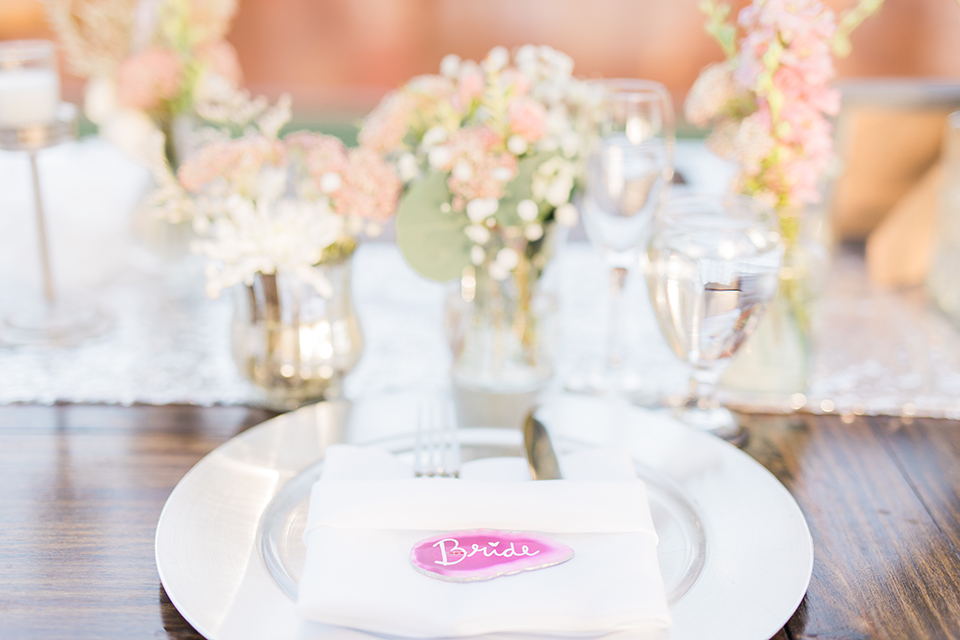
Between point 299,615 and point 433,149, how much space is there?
1.42ft

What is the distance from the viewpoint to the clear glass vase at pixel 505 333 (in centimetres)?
80

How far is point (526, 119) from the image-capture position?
2.33 ft

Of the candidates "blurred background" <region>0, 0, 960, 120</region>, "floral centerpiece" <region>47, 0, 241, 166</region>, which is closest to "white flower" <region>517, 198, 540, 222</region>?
"floral centerpiece" <region>47, 0, 241, 166</region>

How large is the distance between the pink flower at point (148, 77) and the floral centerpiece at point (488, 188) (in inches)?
13.9

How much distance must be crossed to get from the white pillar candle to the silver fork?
21.5 inches

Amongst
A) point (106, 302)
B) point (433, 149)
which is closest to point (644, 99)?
point (433, 149)

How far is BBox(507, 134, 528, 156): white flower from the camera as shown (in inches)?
28.1

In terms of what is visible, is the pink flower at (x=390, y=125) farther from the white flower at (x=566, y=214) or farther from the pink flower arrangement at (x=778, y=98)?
the pink flower arrangement at (x=778, y=98)

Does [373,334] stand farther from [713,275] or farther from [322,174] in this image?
[713,275]

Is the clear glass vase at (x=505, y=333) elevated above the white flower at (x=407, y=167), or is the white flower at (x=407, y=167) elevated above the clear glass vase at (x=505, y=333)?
the white flower at (x=407, y=167)

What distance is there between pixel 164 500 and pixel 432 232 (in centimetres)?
32

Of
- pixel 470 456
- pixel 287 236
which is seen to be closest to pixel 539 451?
pixel 470 456

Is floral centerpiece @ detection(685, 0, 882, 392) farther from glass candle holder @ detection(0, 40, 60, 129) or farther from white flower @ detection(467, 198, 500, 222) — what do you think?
glass candle holder @ detection(0, 40, 60, 129)

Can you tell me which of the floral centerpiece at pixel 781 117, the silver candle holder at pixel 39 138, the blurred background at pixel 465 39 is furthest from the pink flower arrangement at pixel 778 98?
the blurred background at pixel 465 39
